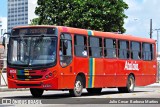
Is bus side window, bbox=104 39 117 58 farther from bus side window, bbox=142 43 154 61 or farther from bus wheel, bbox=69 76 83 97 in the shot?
bus side window, bbox=142 43 154 61

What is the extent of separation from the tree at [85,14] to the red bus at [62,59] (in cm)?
1839

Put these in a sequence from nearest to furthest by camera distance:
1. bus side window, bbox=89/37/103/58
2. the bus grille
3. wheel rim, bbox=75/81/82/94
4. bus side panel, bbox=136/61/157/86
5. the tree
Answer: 1. the bus grille
2. wheel rim, bbox=75/81/82/94
3. bus side window, bbox=89/37/103/58
4. bus side panel, bbox=136/61/157/86
5. the tree

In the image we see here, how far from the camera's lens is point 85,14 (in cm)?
4441

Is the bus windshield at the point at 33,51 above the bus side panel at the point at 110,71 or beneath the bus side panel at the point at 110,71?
above

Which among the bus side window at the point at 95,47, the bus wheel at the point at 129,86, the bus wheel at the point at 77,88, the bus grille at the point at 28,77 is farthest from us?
the bus wheel at the point at 129,86

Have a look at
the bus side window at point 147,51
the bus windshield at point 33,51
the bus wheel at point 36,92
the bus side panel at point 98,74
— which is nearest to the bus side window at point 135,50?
the bus side window at point 147,51

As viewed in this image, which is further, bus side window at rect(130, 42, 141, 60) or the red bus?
bus side window at rect(130, 42, 141, 60)

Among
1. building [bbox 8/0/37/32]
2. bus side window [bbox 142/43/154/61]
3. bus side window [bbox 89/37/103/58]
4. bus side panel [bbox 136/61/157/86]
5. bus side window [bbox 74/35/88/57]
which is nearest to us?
bus side window [bbox 74/35/88/57]

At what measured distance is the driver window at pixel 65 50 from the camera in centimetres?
2102

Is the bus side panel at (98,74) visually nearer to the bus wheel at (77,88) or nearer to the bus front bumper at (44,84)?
the bus wheel at (77,88)

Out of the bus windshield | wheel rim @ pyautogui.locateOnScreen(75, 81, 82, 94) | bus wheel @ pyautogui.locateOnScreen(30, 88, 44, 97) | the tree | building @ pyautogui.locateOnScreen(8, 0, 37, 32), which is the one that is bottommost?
bus wheel @ pyautogui.locateOnScreen(30, 88, 44, 97)

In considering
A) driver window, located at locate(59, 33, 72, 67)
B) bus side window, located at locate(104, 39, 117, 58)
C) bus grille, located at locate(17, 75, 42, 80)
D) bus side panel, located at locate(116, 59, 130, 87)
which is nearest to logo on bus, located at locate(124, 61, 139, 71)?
bus side panel, located at locate(116, 59, 130, 87)

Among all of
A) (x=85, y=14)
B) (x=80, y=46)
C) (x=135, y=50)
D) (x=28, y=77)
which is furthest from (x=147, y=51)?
(x=85, y=14)

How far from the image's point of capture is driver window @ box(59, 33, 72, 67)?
21.0m
